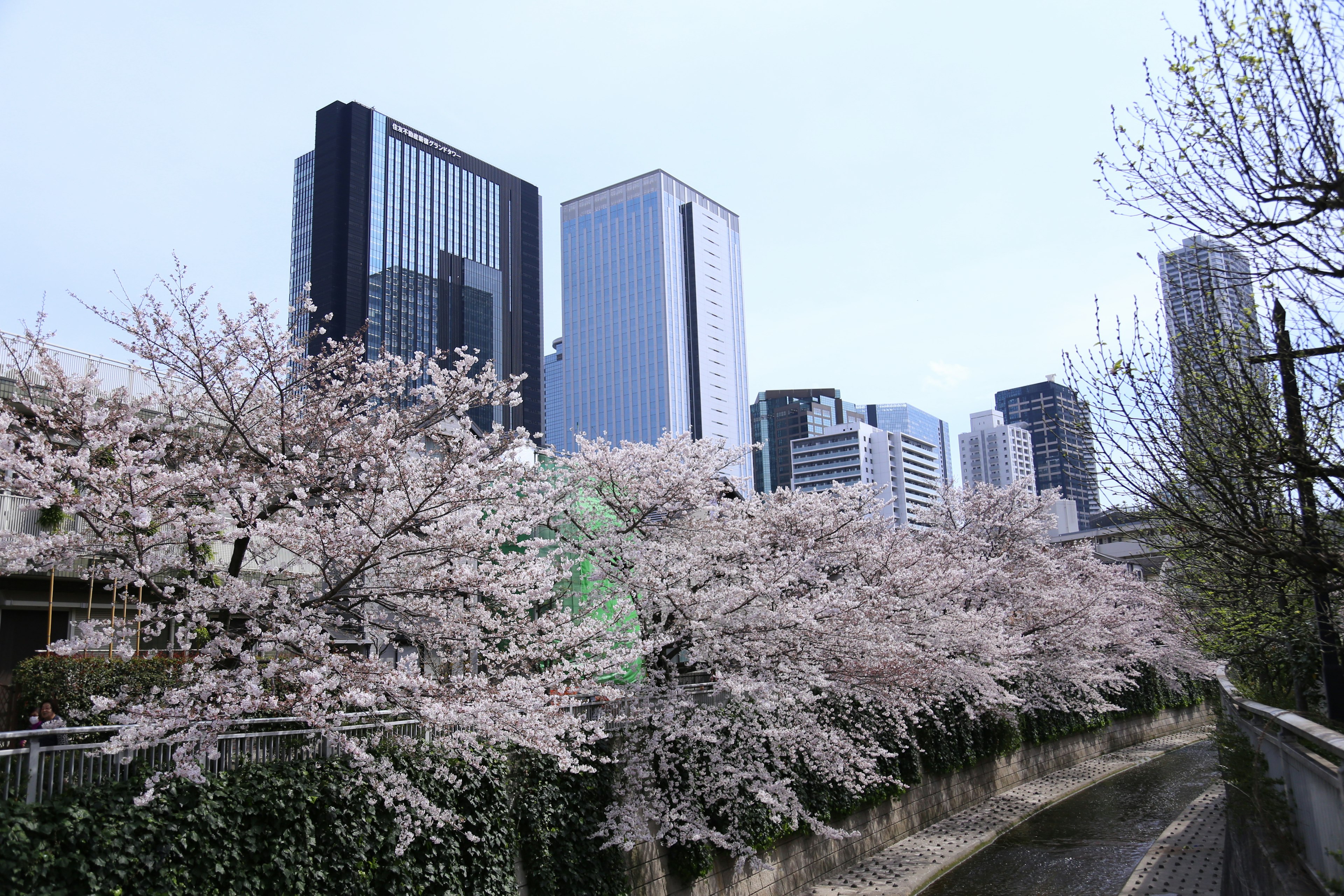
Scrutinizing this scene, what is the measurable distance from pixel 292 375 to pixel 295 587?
125 inches

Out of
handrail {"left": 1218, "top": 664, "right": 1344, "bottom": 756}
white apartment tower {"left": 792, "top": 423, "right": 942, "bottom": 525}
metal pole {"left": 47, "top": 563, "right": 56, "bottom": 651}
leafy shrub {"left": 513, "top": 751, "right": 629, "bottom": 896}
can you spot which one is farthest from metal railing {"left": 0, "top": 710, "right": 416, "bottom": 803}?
white apartment tower {"left": 792, "top": 423, "right": 942, "bottom": 525}

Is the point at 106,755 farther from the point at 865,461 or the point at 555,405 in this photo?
the point at 555,405

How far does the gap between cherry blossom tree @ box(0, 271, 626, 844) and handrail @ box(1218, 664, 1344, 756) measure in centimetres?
733

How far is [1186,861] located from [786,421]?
496ft

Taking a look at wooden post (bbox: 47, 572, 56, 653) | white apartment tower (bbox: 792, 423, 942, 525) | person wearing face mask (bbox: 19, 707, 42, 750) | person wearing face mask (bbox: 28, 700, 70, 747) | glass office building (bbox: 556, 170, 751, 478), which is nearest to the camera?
person wearing face mask (bbox: 28, 700, 70, 747)

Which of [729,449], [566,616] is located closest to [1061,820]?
[729,449]

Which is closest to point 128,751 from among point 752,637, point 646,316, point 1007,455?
point 752,637

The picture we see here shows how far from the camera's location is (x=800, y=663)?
15.3m

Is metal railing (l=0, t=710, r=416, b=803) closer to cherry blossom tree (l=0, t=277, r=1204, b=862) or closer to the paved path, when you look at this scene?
cherry blossom tree (l=0, t=277, r=1204, b=862)

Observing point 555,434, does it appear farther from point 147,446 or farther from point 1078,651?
point 147,446

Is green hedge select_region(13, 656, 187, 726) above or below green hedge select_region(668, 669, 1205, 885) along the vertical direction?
above

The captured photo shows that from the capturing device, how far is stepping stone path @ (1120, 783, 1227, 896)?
1502 cm

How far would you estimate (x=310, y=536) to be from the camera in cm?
927

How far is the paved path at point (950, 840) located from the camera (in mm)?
17422
